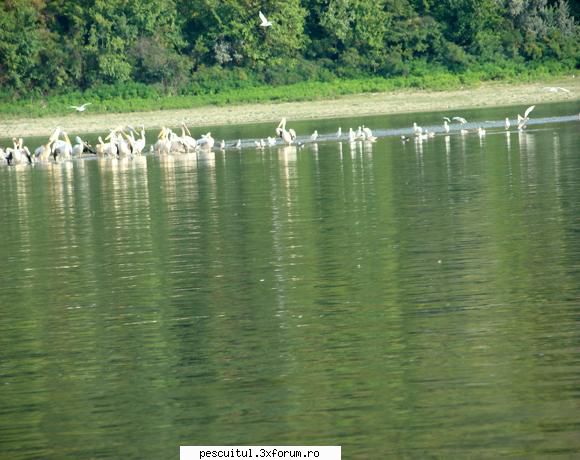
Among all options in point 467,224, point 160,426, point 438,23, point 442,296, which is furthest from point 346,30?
point 160,426

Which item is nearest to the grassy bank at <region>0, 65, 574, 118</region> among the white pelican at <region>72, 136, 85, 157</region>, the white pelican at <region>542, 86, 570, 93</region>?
the white pelican at <region>542, 86, 570, 93</region>

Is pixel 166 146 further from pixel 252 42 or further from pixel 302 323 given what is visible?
pixel 302 323

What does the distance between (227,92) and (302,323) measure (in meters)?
47.9

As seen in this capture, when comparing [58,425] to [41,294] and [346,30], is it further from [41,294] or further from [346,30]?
[346,30]

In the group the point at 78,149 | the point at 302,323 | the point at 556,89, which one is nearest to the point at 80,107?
the point at 78,149

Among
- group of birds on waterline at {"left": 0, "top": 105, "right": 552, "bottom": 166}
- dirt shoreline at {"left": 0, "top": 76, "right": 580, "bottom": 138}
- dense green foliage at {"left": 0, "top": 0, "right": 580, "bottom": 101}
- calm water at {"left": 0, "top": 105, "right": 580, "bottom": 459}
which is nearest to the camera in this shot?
calm water at {"left": 0, "top": 105, "right": 580, "bottom": 459}

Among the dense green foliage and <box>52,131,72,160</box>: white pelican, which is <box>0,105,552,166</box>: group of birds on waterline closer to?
<box>52,131,72,160</box>: white pelican

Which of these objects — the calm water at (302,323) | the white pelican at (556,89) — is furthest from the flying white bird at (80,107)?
the calm water at (302,323)

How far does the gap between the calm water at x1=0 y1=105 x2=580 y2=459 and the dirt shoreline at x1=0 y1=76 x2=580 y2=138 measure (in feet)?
103

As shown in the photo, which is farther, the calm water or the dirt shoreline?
the dirt shoreline

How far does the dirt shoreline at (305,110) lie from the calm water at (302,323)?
3147cm

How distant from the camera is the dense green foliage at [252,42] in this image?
2360 inches

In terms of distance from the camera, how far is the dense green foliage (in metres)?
59.9

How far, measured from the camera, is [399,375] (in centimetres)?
1045
